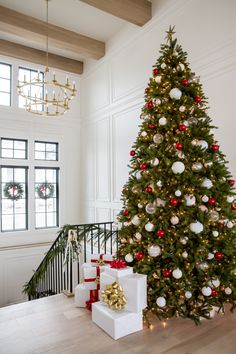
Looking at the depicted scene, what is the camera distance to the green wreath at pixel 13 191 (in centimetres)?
567

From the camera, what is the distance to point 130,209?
236 cm

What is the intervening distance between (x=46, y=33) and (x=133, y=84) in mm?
1942

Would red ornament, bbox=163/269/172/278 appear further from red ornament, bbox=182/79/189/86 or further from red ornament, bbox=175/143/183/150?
red ornament, bbox=182/79/189/86

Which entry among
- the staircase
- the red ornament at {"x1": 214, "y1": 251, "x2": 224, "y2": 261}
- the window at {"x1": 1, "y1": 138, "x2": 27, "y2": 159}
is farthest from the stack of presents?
the window at {"x1": 1, "y1": 138, "x2": 27, "y2": 159}

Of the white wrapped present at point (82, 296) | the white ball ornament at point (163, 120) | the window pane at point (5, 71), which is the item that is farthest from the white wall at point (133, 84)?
the white wrapped present at point (82, 296)

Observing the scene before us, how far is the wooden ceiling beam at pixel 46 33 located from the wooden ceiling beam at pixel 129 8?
4.39ft

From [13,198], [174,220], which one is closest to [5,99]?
[13,198]

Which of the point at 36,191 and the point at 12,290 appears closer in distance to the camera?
the point at 12,290

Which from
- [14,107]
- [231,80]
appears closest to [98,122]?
[14,107]

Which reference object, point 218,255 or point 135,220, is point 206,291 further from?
point 135,220

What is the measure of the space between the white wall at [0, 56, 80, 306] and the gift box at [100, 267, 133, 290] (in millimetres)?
3973

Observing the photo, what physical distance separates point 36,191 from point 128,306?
4520mm

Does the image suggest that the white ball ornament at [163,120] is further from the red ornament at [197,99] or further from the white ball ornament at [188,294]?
the white ball ornament at [188,294]

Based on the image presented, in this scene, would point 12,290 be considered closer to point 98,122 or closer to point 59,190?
point 59,190
